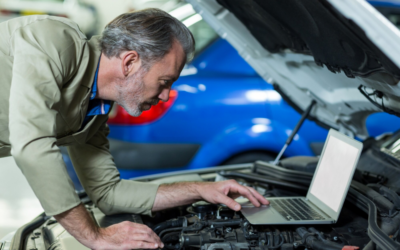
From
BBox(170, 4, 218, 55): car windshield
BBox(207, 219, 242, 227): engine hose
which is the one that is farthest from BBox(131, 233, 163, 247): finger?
BBox(170, 4, 218, 55): car windshield

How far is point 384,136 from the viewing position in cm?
215

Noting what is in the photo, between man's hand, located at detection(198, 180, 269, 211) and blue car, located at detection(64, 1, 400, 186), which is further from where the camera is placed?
blue car, located at detection(64, 1, 400, 186)

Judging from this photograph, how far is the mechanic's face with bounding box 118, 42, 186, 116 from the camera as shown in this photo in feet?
4.67

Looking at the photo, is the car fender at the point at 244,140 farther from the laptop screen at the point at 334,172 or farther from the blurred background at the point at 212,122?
the laptop screen at the point at 334,172

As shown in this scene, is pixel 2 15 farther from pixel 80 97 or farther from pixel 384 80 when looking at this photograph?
pixel 384 80

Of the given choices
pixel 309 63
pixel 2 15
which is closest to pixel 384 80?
pixel 309 63

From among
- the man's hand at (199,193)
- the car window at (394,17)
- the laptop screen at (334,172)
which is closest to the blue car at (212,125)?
the car window at (394,17)

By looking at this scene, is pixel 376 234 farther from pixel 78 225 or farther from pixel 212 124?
pixel 212 124

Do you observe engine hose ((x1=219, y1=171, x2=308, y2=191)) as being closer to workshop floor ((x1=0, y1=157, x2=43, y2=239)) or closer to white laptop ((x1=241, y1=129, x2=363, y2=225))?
white laptop ((x1=241, y1=129, x2=363, y2=225))

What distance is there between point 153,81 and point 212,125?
174 cm

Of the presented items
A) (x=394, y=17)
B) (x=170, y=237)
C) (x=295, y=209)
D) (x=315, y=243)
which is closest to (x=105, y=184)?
(x=170, y=237)

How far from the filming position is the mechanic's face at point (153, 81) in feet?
4.67

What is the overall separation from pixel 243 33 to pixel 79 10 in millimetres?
6700

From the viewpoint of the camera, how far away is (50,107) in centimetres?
122
